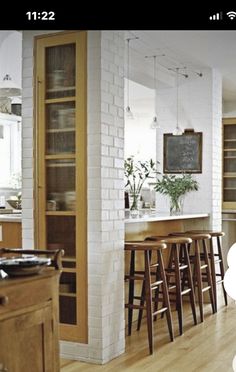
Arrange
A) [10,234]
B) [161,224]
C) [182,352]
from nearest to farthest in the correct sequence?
1. [182,352]
2. [10,234]
3. [161,224]

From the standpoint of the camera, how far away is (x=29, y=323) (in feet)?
6.53

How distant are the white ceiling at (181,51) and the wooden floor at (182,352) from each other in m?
2.53

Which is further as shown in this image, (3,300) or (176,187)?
(176,187)

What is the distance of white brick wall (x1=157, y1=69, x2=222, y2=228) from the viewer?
20.2 ft

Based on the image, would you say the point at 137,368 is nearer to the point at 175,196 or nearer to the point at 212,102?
the point at 175,196

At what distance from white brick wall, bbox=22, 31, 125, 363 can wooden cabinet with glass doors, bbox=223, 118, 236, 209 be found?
4838mm

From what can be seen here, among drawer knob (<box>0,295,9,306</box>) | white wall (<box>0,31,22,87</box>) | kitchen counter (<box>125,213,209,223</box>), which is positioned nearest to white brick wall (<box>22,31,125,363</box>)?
kitchen counter (<box>125,213,209,223</box>)

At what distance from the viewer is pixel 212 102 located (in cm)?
615

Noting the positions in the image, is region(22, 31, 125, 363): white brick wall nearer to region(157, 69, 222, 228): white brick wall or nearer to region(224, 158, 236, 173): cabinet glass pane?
region(157, 69, 222, 228): white brick wall

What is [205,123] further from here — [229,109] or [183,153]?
[229,109]

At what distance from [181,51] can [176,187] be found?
1631 millimetres

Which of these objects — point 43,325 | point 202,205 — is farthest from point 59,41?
point 202,205
